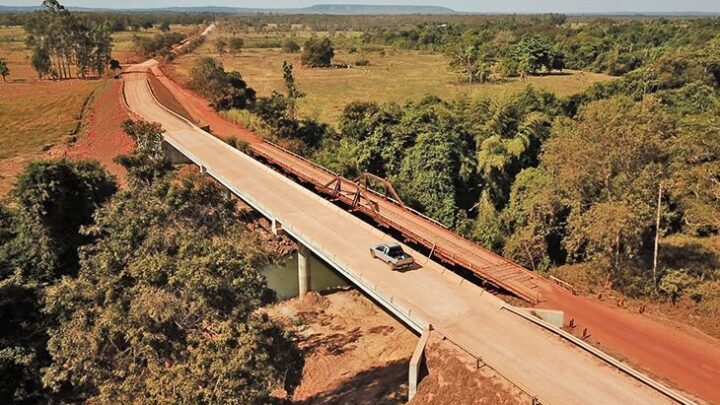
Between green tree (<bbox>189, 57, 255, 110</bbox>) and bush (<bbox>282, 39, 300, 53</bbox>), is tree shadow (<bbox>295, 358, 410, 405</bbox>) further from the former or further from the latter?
bush (<bbox>282, 39, 300, 53</bbox>)

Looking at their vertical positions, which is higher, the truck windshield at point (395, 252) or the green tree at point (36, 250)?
the green tree at point (36, 250)

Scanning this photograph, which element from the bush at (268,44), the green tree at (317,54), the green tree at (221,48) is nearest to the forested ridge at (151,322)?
the green tree at (317,54)

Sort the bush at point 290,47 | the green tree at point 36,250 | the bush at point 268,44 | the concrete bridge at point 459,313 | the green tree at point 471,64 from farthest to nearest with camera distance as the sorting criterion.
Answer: the bush at point 268,44 < the bush at point 290,47 < the green tree at point 471,64 < the concrete bridge at point 459,313 < the green tree at point 36,250

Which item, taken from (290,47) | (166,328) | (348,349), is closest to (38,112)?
(348,349)

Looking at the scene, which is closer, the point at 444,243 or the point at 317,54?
the point at 444,243

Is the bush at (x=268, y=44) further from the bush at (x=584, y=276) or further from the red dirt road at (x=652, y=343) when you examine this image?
the red dirt road at (x=652, y=343)

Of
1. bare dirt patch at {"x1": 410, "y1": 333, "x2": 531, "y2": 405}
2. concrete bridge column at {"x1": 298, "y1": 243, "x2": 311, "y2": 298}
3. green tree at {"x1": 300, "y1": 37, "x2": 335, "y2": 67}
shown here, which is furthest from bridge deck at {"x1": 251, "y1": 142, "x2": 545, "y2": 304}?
green tree at {"x1": 300, "y1": 37, "x2": 335, "y2": 67}

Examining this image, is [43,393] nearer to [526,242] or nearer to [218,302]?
[218,302]

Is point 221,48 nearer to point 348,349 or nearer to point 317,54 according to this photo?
point 317,54
